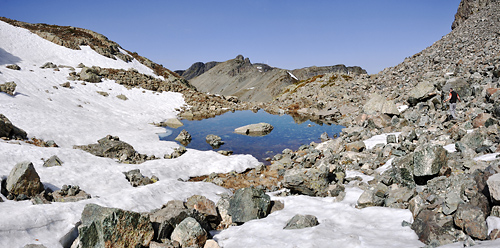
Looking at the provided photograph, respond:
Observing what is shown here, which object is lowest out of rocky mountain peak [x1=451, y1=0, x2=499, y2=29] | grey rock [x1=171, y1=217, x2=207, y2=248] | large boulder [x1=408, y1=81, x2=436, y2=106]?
grey rock [x1=171, y1=217, x2=207, y2=248]

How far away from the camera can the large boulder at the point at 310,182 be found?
1421cm

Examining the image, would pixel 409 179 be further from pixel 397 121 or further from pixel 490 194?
pixel 397 121

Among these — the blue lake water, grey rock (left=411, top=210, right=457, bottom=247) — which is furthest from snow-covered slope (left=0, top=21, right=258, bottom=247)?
grey rock (left=411, top=210, right=457, bottom=247)

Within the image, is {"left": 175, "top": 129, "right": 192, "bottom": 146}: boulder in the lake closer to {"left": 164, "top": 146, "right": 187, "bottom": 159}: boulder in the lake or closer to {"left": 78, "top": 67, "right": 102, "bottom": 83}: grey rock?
{"left": 164, "top": 146, "right": 187, "bottom": 159}: boulder in the lake

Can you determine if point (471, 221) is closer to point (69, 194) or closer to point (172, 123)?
point (69, 194)

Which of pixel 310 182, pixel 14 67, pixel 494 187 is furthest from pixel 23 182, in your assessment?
pixel 14 67

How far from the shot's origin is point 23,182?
11031 mm

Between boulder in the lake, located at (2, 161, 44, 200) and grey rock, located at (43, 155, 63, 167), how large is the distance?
11.3ft

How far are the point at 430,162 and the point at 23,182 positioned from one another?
56.0ft

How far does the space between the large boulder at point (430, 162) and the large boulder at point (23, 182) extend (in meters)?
16.5

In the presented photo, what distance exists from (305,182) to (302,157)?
8.32 meters

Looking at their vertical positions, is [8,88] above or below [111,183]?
above

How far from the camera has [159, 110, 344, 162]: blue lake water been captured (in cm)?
2816

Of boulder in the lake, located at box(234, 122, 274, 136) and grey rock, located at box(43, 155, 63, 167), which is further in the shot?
boulder in the lake, located at box(234, 122, 274, 136)
